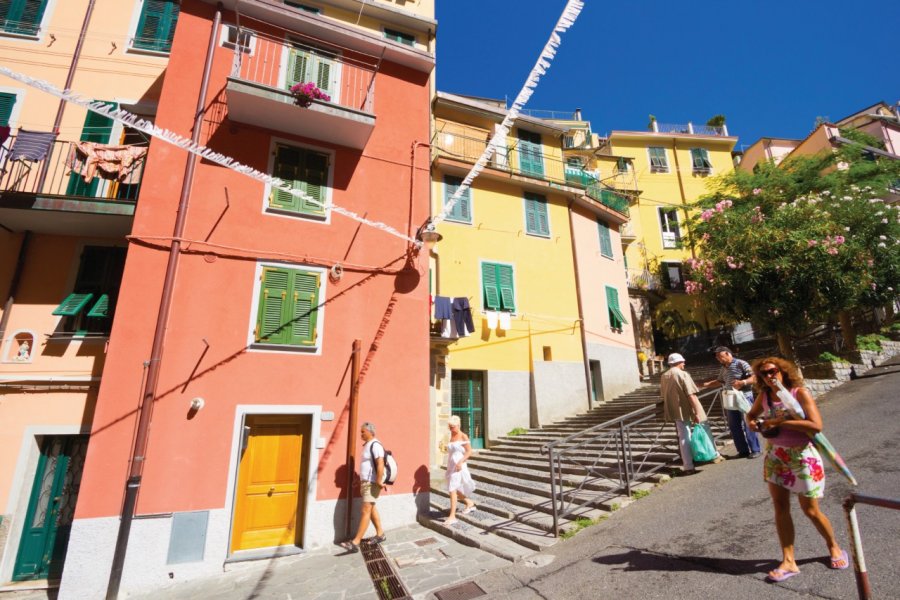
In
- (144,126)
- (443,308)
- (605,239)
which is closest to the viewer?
(144,126)

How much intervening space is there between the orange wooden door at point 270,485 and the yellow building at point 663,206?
15.6 metres

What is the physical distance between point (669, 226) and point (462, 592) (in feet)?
74.3

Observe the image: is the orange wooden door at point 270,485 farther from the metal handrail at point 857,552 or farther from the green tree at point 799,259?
the green tree at point 799,259

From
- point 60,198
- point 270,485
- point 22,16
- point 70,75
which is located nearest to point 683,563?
point 270,485

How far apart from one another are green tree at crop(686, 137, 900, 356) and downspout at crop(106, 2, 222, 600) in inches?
522

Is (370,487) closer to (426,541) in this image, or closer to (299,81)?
(426,541)

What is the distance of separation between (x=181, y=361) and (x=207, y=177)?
347 centimetres

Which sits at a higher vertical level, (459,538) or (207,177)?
(207,177)

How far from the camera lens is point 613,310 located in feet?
53.0

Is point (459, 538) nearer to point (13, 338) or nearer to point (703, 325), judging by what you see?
point (13, 338)

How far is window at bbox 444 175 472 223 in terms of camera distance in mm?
13961

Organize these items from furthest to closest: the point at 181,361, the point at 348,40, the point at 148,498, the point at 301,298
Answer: the point at 348,40 < the point at 301,298 < the point at 181,361 < the point at 148,498

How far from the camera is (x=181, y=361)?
6.94 metres

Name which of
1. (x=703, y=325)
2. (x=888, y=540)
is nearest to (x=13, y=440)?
(x=888, y=540)
